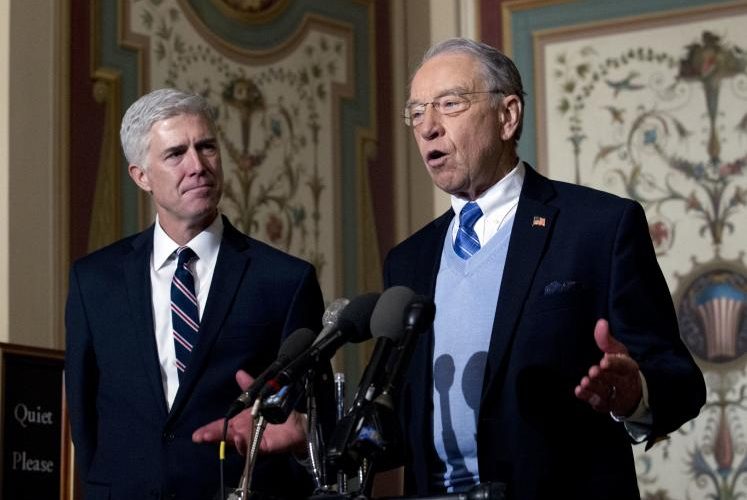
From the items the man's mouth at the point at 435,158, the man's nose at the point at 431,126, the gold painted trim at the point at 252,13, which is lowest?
the man's mouth at the point at 435,158

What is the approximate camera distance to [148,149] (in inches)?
119

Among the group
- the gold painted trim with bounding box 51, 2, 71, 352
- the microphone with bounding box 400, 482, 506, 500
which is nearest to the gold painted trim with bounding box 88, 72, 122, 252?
the gold painted trim with bounding box 51, 2, 71, 352

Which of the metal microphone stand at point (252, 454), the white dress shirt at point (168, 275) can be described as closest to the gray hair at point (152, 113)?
the white dress shirt at point (168, 275)

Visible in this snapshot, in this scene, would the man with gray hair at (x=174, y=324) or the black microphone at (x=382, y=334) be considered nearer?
the black microphone at (x=382, y=334)

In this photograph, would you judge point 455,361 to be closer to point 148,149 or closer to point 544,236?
point 544,236

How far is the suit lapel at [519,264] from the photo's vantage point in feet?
8.04

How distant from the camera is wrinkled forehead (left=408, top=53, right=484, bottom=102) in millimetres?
2686

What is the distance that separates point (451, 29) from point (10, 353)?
2711 millimetres

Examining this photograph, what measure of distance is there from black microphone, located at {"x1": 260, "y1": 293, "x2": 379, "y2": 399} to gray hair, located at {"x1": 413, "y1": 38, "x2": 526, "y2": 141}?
65 cm

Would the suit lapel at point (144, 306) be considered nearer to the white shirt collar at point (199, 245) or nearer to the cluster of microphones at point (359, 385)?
the white shirt collar at point (199, 245)

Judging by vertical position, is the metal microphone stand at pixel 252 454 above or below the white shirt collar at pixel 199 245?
below

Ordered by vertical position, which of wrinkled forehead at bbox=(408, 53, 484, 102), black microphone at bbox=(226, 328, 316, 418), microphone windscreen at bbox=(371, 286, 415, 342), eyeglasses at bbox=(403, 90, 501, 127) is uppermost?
wrinkled forehead at bbox=(408, 53, 484, 102)

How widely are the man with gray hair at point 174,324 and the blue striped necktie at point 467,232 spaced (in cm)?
39

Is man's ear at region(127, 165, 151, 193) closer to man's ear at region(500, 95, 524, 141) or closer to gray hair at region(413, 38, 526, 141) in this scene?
gray hair at region(413, 38, 526, 141)
